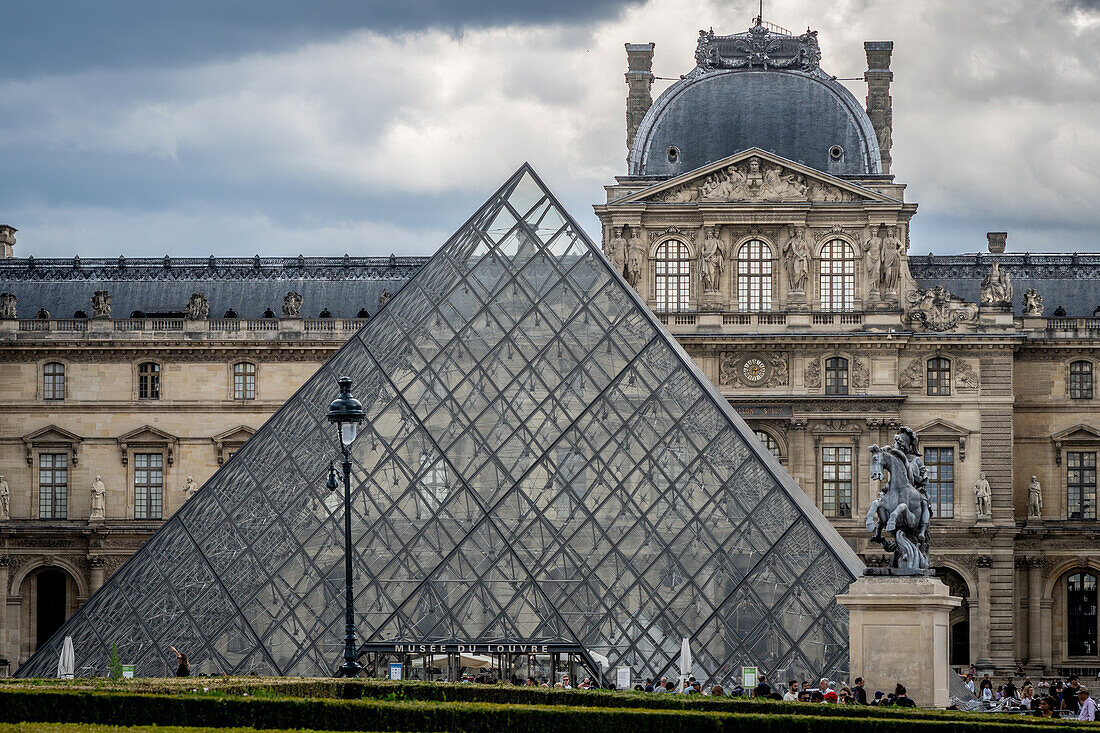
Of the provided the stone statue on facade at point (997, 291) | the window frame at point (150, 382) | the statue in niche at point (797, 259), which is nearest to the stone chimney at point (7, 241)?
the window frame at point (150, 382)

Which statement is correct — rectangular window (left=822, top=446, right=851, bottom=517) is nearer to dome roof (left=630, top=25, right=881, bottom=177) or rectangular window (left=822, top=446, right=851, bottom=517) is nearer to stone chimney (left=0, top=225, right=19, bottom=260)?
dome roof (left=630, top=25, right=881, bottom=177)

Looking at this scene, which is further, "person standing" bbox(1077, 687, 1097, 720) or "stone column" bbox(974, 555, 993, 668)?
"stone column" bbox(974, 555, 993, 668)

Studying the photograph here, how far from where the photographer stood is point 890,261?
49.0 m

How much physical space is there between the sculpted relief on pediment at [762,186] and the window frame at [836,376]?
3.89 metres

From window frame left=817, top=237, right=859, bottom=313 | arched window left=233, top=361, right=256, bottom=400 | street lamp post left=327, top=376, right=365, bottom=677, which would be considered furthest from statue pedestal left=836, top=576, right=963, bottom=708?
arched window left=233, top=361, right=256, bottom=400

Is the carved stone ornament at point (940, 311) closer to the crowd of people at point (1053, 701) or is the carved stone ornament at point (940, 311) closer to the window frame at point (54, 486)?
the crowd of people at point (1053, 701)

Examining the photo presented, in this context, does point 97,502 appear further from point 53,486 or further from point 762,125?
point 762,125

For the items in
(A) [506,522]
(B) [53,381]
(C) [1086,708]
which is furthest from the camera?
(B) [53,381]

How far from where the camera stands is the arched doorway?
161 feet

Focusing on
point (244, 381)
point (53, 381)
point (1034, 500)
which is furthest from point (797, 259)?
point (53, 381)

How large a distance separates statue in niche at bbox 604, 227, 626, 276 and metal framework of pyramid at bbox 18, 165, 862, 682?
1837 centimetres

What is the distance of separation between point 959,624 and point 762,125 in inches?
526

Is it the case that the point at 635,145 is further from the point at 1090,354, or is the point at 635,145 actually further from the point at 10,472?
the point at 10,472

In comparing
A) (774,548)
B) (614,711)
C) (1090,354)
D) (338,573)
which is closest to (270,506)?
(338,573)
